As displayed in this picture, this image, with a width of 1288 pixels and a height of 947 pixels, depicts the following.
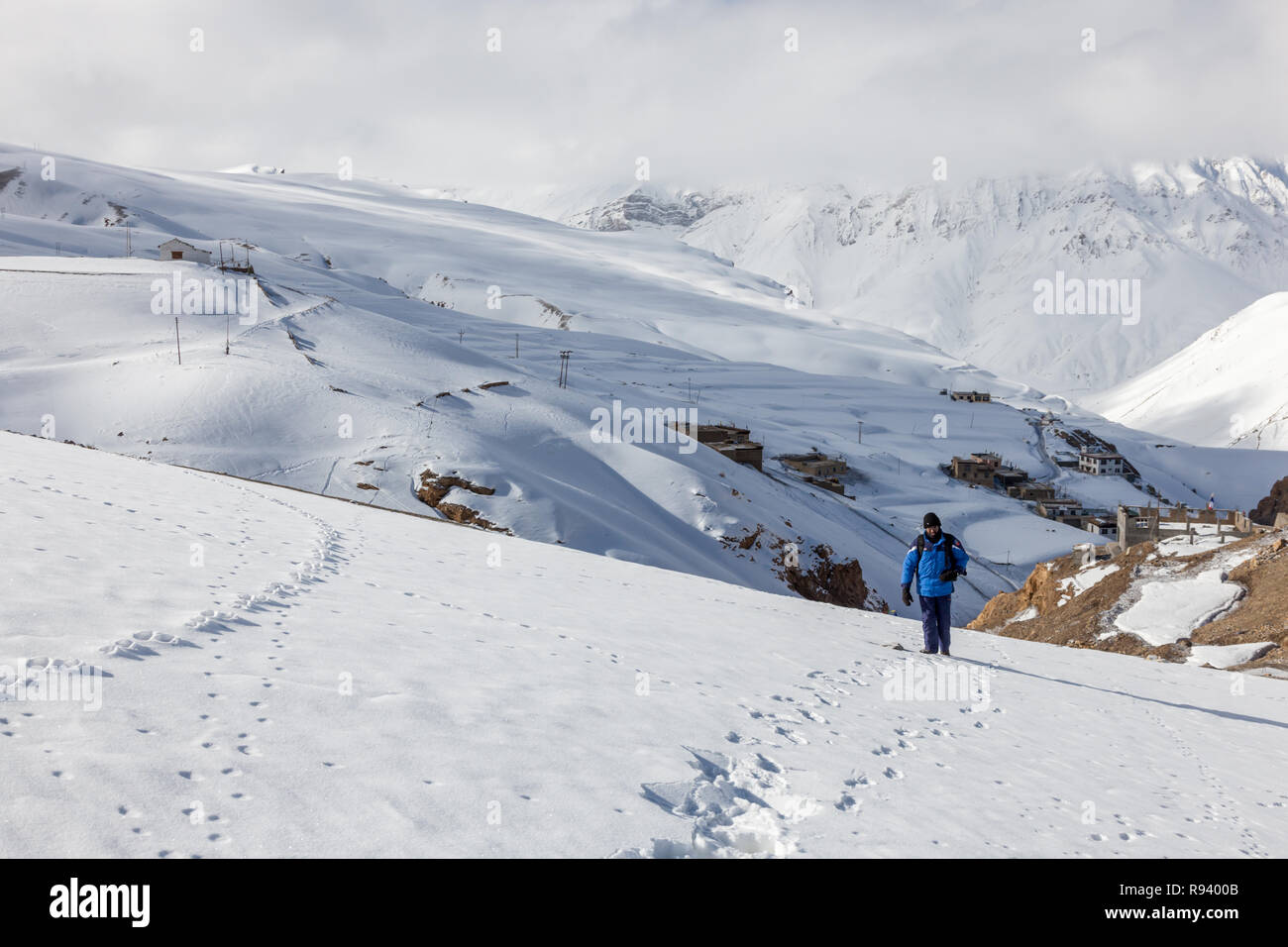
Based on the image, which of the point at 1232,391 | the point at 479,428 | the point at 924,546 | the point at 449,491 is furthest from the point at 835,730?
the point at 1232,391

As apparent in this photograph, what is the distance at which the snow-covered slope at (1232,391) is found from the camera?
14500 cm

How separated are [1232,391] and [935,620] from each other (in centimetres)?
18557

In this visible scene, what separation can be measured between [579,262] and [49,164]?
275 feet

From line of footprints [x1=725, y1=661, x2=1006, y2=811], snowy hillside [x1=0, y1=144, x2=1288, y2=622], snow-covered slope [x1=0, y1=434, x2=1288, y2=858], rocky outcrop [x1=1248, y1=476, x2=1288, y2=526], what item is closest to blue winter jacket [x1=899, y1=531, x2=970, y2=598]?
snow-covered slope [x1=0, y1=434, x2=1288, y2=858]

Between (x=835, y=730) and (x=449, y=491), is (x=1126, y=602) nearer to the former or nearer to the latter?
(x=449, y=491)

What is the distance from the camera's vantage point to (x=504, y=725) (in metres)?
5.89

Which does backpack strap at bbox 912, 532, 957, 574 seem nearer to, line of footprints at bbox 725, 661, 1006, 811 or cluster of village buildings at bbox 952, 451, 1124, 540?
line of footprints at bbox 725, 661, 1006, 811

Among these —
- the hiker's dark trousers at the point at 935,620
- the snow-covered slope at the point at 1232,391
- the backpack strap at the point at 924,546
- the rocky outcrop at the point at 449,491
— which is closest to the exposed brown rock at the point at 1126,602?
the hiker's dark trousers at the point at 935,620

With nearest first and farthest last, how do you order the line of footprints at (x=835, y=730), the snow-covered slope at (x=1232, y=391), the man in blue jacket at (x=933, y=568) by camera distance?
the line of footprints at (x=835, y=730)
the man in blue jacket at (x=933, y=568)
the snow-covered slope at (x=1232, y=391)

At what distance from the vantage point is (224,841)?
3.95 m

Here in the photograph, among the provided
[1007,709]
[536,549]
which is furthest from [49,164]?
[1007,709]

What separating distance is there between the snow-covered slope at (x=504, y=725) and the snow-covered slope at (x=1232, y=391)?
14549 centimetres

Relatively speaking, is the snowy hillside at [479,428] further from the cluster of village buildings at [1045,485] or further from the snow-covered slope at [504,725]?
the snow-covered slope at [504,725]

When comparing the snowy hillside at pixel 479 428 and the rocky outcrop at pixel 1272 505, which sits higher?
the snowy hillside at pixel 479 428
